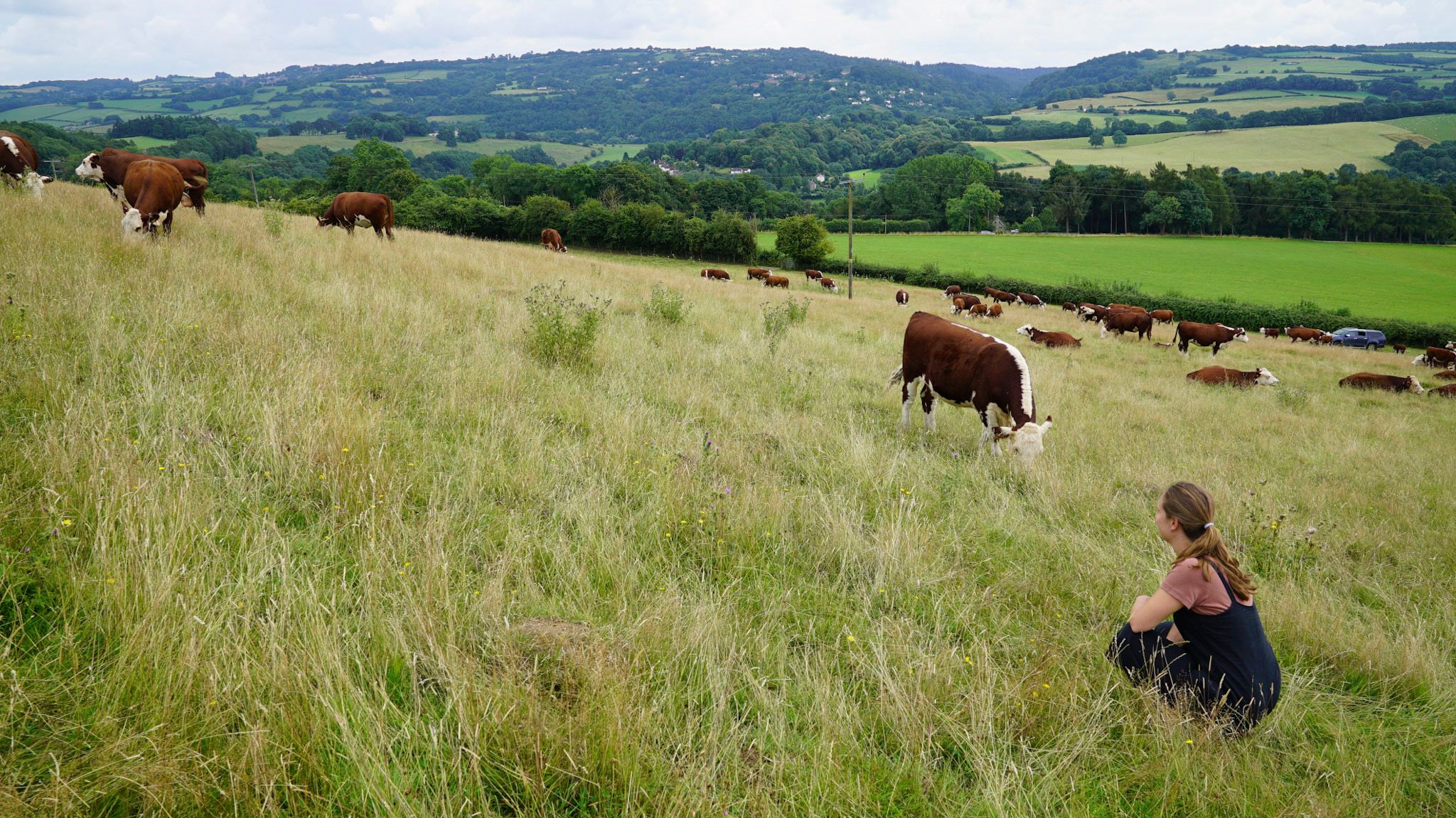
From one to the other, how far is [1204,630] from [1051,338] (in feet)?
80.7

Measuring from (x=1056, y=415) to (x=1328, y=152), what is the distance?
513 ft

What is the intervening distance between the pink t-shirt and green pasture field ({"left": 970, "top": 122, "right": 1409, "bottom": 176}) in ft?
411

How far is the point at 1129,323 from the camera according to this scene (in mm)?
30453

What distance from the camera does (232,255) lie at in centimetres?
978

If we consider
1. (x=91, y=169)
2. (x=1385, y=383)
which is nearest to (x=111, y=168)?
(x=91, y=169)

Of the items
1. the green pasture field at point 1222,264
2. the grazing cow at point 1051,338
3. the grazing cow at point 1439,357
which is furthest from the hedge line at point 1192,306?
the grazing cow at point 1051,338

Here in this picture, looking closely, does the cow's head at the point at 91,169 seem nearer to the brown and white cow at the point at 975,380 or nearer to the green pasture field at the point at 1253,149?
the brown and white cow at the point at 975,380

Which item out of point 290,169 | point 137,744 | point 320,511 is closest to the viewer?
point 137,744

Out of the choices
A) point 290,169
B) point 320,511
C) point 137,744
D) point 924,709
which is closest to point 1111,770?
point 924,709

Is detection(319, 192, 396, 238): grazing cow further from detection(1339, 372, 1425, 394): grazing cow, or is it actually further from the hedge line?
the hedge line

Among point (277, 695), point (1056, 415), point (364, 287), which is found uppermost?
point (364, 287)

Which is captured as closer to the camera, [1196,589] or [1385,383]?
[1196,589]

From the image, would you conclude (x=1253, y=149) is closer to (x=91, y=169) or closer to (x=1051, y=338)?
(x=1051, y=338)

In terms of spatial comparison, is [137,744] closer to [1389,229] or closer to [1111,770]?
[1111,770]
